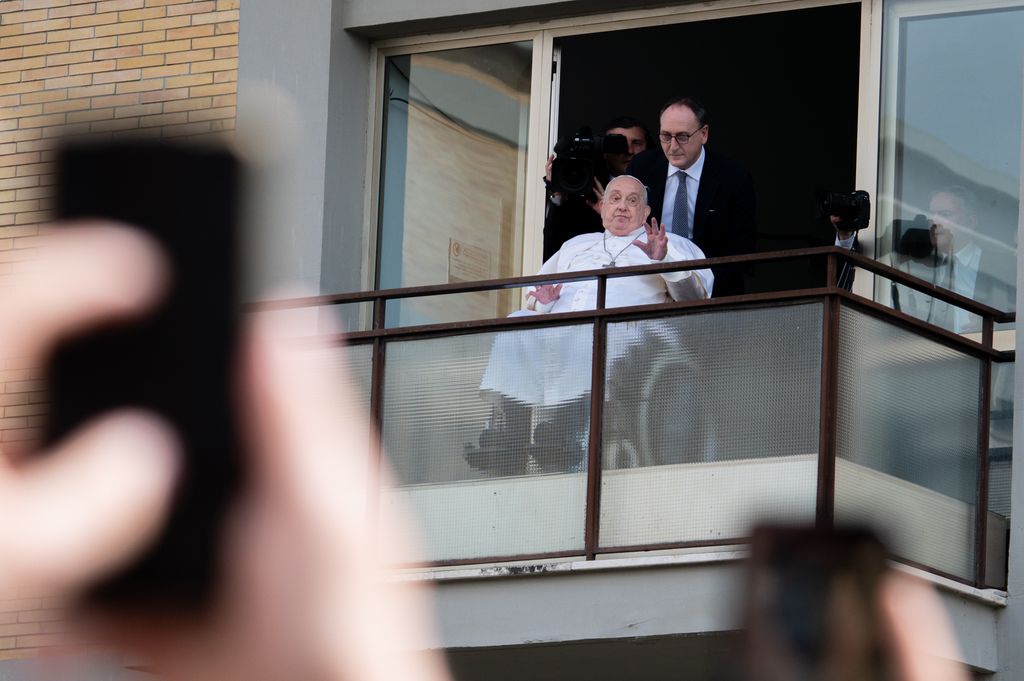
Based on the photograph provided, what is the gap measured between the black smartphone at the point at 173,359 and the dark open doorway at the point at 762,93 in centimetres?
910

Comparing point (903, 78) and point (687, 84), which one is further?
point (687, 84)

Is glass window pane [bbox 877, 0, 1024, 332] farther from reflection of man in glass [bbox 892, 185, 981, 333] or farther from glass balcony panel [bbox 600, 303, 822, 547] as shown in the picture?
glass balcony panel [bbox 600, 303, 822, 547]

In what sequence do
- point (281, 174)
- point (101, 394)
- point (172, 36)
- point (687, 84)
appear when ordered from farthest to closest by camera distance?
point (687, 84) → point (172, 36) → point (281, 174) → point (101, 394)

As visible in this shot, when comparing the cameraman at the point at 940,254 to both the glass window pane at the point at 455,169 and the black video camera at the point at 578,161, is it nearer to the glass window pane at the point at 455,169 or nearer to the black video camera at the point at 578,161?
the black video camera at the point at 578,161

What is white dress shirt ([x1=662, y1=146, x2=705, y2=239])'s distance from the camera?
8.16 m

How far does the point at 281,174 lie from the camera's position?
2.78 ft

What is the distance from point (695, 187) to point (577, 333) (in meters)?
1.07

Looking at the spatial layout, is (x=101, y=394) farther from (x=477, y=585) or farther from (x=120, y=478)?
(x=477, y=585)

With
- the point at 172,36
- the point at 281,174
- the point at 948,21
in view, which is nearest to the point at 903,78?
the point at 948,21

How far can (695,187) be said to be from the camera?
26.8ft

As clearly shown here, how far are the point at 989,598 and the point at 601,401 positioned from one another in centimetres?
184

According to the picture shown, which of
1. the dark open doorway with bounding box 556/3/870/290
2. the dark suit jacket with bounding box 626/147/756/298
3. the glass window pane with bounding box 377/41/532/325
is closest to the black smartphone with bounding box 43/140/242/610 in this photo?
the dark suit jacket with bounding box 626/147/756/298

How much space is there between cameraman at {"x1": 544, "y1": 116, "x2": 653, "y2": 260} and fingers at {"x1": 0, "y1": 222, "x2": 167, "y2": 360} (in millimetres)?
7485

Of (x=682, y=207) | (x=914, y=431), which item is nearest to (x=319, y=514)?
(x=914, y=431)
